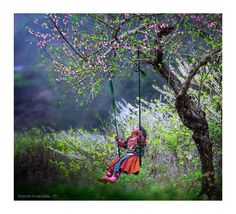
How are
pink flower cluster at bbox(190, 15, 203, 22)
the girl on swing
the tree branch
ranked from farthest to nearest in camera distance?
the girl on swing < pink flower cluster at bbox(190, 15, 203, 22) < the tree branch

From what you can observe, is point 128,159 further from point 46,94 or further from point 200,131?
point 46,94

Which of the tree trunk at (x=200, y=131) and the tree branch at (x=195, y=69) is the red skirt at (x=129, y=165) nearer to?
the tree trunk at (x=200, y=131)

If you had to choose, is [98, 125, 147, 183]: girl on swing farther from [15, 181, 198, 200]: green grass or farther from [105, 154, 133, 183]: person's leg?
[15, 181, 198, 200]: green grass

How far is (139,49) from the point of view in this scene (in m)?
5.03

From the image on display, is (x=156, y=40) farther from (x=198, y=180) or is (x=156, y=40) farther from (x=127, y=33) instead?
(x=198, y=180)

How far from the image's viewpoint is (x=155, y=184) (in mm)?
5031

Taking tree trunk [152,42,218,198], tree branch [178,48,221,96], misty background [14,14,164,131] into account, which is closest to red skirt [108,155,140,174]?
misty background [14,14,164,131]

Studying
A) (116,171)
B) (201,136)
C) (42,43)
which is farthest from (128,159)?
(42,43)

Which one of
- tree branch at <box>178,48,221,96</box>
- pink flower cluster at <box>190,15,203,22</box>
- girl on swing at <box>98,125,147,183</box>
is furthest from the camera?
girl on swing at <box>98,125,147,183</box>

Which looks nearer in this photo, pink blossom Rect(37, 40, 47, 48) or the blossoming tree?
the blossoming tree

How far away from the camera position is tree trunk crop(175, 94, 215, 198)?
5.02 metres

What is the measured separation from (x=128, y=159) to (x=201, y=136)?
86 cm

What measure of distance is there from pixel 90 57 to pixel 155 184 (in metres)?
1.59

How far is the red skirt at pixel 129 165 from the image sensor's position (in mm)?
5090
